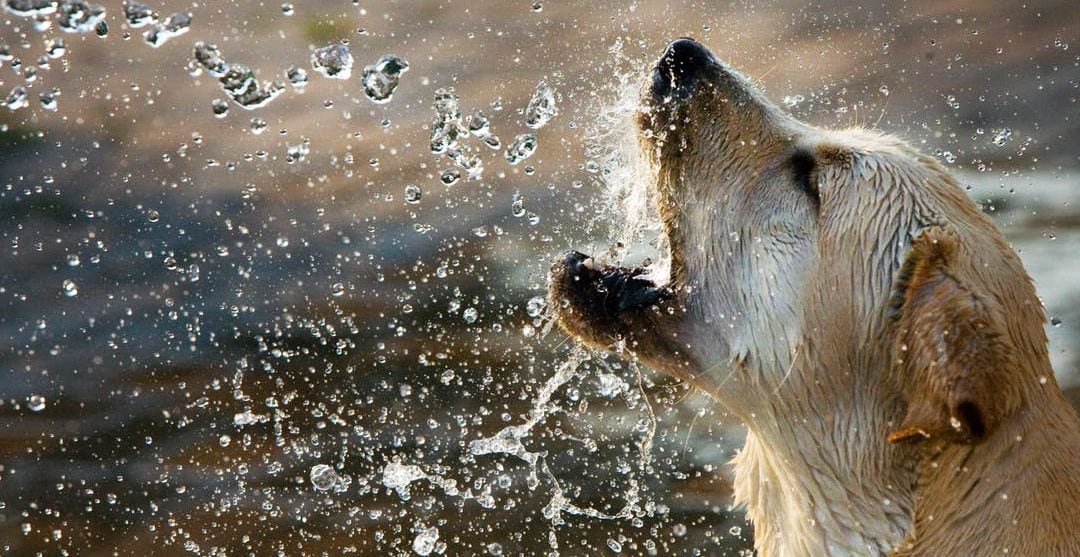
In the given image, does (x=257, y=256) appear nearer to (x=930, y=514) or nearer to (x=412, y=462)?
(x=412, y=462)

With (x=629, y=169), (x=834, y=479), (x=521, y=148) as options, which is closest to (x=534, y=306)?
(x=521, y=148)

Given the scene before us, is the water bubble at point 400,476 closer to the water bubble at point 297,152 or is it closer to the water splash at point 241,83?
the water bubble at point 297,152

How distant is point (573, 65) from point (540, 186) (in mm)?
754

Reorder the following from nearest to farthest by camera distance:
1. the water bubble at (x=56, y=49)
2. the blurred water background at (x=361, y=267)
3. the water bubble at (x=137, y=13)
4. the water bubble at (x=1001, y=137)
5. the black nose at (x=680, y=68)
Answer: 1. the black nose at (x=680, y=68)
2. the water bubble at (x=137, y=13)
3. the blurred water background at (x=361, y=267)
4. the water bubble at (x=56, y=49)
5. the water bubble at (x=1001, y=137)

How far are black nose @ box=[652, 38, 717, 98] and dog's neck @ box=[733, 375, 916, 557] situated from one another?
112cm

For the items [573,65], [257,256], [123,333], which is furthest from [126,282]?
[573,65]

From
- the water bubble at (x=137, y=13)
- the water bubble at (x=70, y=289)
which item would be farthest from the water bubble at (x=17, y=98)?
the water bubble at (x=70, y=289)

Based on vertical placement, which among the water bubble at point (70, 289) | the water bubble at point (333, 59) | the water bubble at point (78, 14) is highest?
the water bubble at point (78, 14)

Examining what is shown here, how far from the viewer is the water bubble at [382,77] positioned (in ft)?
19.2

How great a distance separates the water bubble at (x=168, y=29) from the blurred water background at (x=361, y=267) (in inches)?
2.1

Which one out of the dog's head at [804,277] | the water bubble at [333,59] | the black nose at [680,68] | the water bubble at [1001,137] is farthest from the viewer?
the water bubble at [1001,137]

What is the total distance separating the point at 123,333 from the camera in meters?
6.47

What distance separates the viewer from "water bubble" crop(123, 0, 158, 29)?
20.0 feet

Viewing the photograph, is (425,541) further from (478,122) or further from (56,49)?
(56,49)
